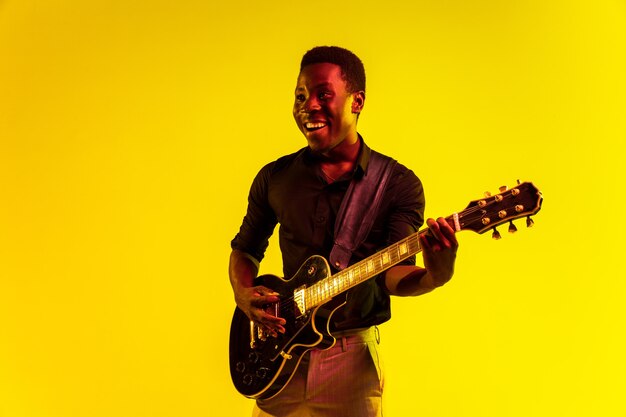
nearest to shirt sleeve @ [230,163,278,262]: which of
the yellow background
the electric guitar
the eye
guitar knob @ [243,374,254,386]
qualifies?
the electric guitar

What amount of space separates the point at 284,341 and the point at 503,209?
717mm

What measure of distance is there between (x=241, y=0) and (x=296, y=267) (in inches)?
73.0

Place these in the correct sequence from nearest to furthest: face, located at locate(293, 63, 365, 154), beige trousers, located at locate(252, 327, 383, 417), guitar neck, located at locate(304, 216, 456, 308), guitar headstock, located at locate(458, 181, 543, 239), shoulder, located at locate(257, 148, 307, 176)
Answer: guitar headstock, located at locate(458, 181, 543, 239), guitar neck, located at locate(304, 216, 456, 308), beige trousers, located at locate(252, 327, 383, 417), face, located at locate(293, 63, 365, 154), shoulder, located at locate(257, 148, 307, 176)

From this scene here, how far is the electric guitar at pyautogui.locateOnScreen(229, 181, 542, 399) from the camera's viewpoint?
1.70m

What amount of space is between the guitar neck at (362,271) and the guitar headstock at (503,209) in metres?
0.12

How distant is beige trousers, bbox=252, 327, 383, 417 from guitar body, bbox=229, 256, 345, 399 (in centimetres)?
5

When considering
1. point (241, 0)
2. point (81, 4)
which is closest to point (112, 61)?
point (81, 4)

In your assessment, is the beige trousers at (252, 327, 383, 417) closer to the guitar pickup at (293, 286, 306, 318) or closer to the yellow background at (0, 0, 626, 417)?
the guitar pickup at (293, 286, 306, 318)

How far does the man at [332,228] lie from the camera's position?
1.96 meters

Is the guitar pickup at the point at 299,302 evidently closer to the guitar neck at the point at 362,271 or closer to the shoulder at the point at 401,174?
the guitar neck at the point at 362,271

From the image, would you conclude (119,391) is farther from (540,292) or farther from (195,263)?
(540,292)

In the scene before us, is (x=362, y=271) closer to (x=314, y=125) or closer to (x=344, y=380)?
(x=344, y=380)

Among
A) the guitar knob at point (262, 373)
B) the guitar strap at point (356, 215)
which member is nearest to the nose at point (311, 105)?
the guitar strap at point (356, 215)

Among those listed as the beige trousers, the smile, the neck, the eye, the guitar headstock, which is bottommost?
the beige trousers
